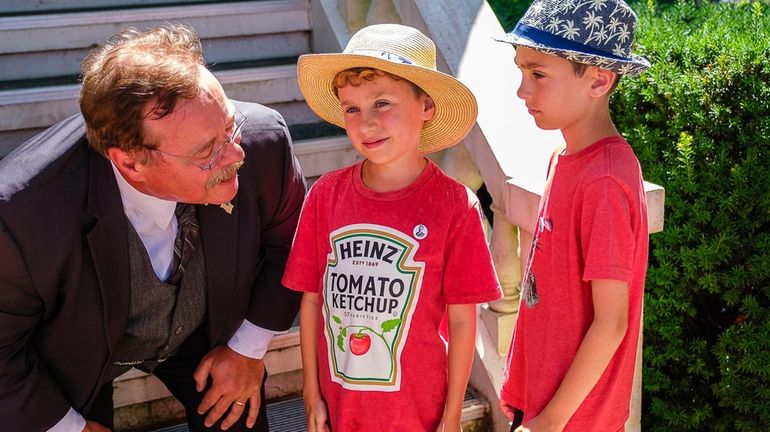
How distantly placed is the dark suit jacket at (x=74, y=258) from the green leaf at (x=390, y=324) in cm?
73

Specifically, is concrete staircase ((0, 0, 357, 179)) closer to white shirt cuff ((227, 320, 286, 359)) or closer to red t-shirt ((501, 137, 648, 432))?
white shirt cuff ((227, 320, 286, 359))

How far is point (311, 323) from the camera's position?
96.3 inches

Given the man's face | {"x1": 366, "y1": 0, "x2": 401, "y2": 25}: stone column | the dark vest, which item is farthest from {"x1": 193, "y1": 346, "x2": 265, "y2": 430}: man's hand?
{"x1": 366, "y1": 0, "x2": 401, "y2": 25}: stone column

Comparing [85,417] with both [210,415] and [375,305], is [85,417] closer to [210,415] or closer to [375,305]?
[210,415]

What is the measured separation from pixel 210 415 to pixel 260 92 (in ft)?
6.46

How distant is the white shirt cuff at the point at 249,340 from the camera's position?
2887 millimetres

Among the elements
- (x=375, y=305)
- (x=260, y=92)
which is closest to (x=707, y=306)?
(x=375, y=305)

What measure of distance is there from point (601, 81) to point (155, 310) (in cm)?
154

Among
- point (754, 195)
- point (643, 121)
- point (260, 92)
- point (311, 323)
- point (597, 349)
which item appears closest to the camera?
point (597, 349)

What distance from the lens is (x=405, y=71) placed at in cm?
218

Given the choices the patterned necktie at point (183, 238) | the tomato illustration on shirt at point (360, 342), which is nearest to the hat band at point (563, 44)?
the tomato illustration on shirt at point (360, 342)

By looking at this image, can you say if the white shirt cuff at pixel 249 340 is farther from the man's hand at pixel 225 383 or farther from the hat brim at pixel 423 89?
the hat brim at pixel 423 89

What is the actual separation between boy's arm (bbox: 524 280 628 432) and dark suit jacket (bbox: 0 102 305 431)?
117 cm

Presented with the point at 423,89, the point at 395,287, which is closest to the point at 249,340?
the point at 395,287
